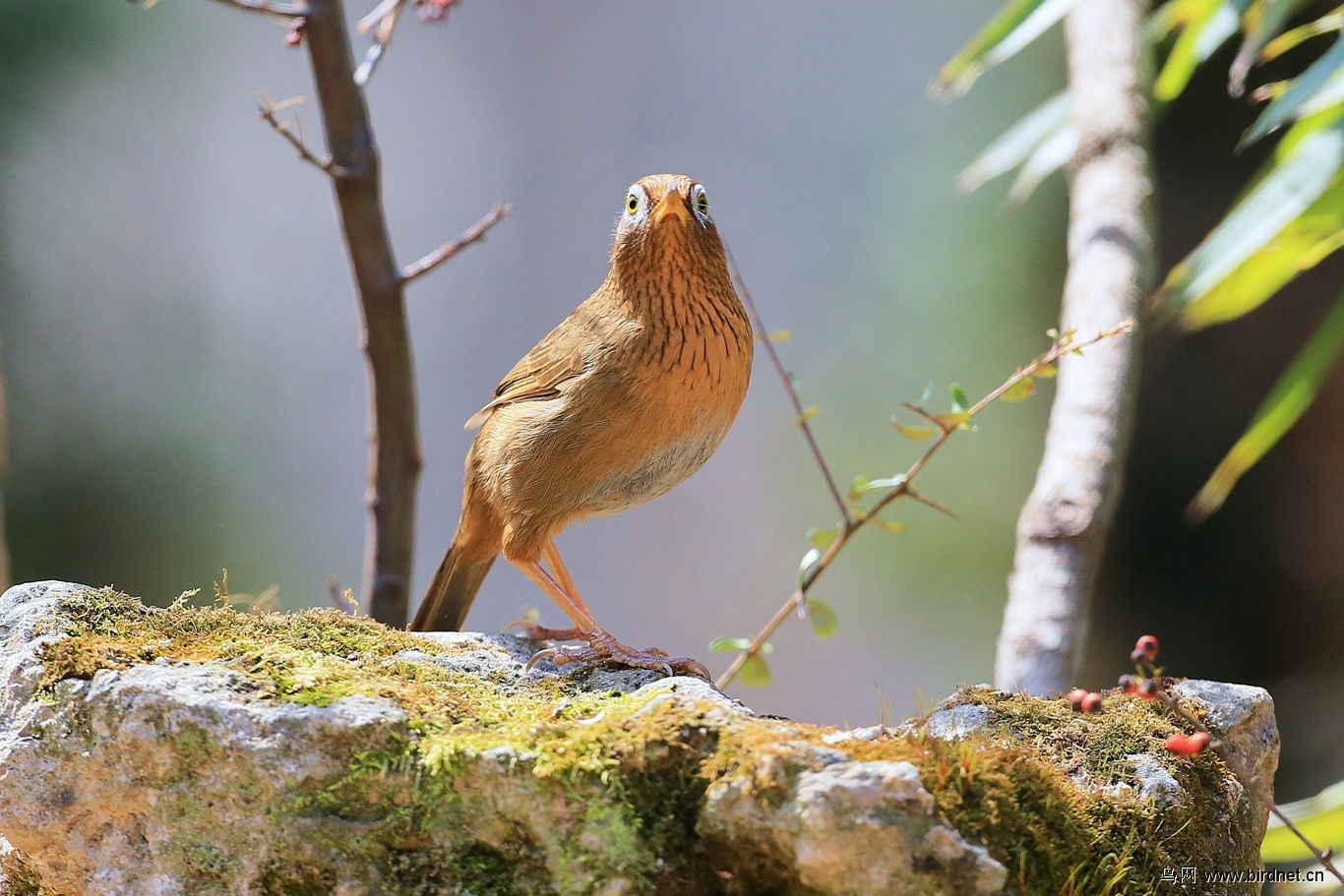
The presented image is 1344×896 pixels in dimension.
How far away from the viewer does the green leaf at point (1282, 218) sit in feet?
10.2

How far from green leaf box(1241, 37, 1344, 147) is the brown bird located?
1296 millimetres

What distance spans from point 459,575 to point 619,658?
37.6 inches

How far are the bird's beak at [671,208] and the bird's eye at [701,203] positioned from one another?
0.19ft

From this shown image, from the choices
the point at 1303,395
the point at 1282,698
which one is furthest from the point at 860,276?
the point at 1303,395

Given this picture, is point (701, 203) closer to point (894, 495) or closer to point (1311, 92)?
point (894, 495)

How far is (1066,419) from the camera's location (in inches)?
122

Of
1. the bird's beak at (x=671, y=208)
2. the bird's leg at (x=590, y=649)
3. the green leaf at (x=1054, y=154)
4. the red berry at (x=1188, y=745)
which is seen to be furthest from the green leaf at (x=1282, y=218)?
the bird's leg at (x=590, y=649)

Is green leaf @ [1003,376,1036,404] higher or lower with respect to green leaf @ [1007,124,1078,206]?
lower

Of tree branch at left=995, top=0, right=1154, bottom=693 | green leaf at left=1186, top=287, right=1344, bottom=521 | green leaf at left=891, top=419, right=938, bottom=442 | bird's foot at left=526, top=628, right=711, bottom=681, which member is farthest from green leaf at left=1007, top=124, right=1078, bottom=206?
bird's foot at left=526, top=628, right=711, bottom=681

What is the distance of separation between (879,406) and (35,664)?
5.99 m

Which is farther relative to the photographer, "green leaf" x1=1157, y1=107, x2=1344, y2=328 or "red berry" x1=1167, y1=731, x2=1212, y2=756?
"green leaf" x1=1157, y1=107, x2=1344, y2=328

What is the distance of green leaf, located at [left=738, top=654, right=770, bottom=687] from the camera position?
2.90m

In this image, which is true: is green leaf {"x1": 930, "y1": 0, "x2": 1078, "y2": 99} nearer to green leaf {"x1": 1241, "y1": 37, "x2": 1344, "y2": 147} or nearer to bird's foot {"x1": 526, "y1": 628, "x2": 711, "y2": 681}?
green leaf {"x1": 1241, "y1": 37, "x2": 1344, "y2": 147}

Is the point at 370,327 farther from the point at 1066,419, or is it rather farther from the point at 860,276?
the point at 860,276
